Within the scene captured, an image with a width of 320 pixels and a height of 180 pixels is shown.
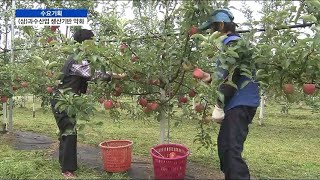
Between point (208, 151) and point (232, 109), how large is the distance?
235 centimetres

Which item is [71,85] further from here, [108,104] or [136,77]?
[136,77]

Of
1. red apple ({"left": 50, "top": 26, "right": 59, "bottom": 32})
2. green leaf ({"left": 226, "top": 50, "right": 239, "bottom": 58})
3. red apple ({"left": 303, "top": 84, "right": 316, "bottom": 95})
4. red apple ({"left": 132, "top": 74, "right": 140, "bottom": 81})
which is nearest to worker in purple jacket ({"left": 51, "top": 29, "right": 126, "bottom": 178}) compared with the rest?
red apple ({"left": 132, "top": 74, "right": 140, "bottom": 81})

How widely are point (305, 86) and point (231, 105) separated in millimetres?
589

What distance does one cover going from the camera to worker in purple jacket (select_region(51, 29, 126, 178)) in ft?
12.1

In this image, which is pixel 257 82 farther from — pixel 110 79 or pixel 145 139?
pixel 145 139

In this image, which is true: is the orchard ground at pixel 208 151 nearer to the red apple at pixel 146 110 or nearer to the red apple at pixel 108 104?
the red apple at pixel 108 104

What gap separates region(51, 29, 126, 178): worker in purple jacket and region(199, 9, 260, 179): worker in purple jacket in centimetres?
114

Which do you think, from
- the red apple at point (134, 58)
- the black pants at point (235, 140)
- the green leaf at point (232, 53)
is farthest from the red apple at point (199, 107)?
the green leaf at point (232, 53)

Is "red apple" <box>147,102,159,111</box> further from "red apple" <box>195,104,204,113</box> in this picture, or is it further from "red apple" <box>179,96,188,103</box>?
"red apple" <box>195,104,204,113</box>

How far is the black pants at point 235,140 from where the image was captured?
285 centimetres

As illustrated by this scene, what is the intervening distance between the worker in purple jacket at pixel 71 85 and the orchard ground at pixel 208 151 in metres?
0.15

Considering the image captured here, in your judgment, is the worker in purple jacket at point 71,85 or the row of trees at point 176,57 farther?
the worker in purple jacket at point 71,85

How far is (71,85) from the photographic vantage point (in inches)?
148

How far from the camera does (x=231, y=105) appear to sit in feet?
9.71
